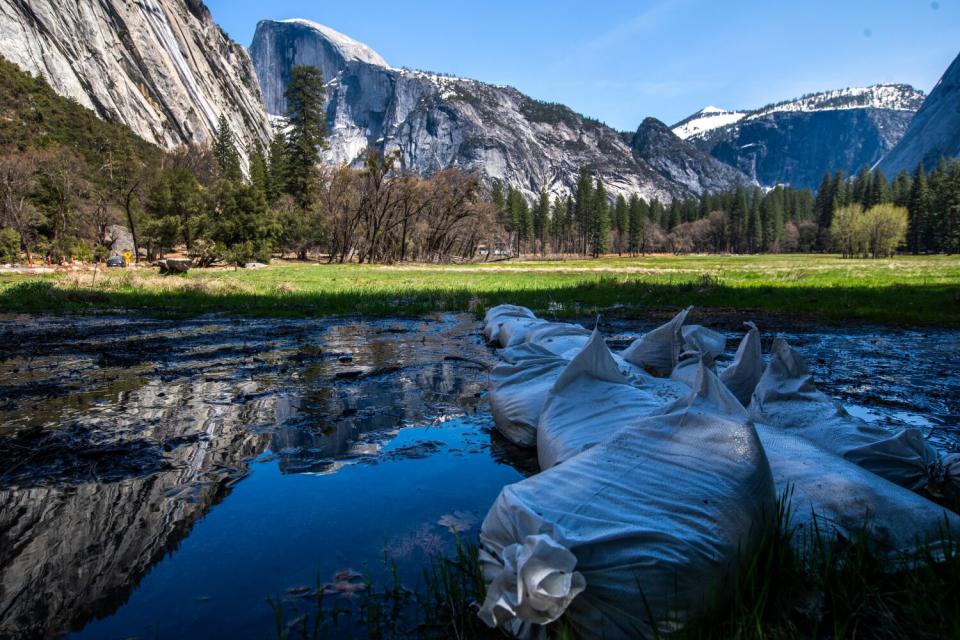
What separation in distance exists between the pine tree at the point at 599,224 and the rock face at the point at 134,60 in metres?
71.6

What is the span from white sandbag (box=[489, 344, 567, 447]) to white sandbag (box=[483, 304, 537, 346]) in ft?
10.1

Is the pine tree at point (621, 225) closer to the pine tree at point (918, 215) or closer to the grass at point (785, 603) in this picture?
the pine tree at point (918, 215)

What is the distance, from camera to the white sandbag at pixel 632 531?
1351 millimetres

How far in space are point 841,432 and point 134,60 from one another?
111 meters

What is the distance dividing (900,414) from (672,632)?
391 cm

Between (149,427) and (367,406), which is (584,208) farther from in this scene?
(149,427)

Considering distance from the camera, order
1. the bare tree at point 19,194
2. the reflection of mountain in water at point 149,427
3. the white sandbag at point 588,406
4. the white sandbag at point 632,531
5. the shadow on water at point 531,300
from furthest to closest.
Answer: the bare tree at point 19,194
the shadow on water at point 531,300
the white sandbag at point 588,406
the reflection of mountain in water at point 149,427
the white sandbag at point 632,531

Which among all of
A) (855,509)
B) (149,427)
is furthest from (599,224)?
(855,509)

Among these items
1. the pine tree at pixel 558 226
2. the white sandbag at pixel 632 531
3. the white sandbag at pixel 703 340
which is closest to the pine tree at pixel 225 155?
the pine tree at pixel 558 226

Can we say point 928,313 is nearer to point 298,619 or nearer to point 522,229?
point 298,619

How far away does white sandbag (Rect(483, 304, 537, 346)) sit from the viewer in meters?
7.56

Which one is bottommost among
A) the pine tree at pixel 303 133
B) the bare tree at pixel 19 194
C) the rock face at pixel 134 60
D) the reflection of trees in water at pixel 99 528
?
the reflection of trees in water at pixel 99 528

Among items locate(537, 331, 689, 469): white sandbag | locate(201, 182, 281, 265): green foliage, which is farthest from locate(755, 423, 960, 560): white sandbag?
locate(201, 182, 281, 265): green foliage

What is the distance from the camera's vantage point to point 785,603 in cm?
160
